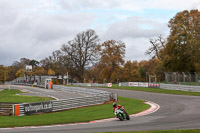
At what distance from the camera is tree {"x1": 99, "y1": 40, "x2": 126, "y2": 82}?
80.1m

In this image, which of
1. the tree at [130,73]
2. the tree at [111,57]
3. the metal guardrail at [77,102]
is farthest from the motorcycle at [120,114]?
the tree at [130,73]

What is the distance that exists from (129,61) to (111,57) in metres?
27.3

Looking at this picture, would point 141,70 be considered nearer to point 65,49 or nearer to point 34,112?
point 65,49

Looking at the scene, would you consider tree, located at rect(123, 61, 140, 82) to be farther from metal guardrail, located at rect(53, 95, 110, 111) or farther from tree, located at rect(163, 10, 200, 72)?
metal guardrail, located at rect(53, 95, 110, 111)

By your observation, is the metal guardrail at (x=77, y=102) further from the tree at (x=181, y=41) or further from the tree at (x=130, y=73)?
the tree at (x=130, y=73)

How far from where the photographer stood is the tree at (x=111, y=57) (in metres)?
80.1

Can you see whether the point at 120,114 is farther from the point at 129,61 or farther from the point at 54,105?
the point at 129,61

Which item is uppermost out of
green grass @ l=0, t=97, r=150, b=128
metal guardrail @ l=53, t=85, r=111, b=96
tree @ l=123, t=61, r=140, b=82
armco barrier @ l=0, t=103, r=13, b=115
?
tree @ l=123, t=61, r=140, b=82

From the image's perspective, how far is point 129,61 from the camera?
10575 centimetres

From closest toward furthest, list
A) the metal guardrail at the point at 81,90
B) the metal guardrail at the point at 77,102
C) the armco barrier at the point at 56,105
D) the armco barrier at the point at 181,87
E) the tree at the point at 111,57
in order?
the armco barrier at the point at 56,105, the metal guardrail at the point at 77,102, the metal guardrail at the point at 81,90, the armco barrier at the point at 181,87, the tree at the point at 111,57

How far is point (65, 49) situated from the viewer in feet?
280

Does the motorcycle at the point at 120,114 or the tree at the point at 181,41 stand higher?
the tree at the point at 181,41

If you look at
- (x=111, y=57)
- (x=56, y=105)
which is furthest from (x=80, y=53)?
(x=56, y=105)

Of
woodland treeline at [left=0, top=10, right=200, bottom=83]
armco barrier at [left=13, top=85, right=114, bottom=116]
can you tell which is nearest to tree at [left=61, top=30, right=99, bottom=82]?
woodland treeline at [left=0, top=10, right=200, bottom=83]
